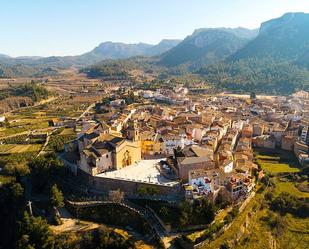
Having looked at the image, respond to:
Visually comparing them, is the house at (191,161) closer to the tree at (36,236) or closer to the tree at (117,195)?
the tree at (117,195)

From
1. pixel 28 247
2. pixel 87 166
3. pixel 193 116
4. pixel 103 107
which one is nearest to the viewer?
pixel 28 247

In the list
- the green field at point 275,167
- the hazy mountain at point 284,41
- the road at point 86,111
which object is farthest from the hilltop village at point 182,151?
the hazy mountain at point 284,41

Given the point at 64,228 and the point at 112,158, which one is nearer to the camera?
the point at 64,228

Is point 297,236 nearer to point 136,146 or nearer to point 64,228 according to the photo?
point 136,146

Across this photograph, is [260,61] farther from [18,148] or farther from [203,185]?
[203,185]

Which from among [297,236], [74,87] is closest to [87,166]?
[297,236]

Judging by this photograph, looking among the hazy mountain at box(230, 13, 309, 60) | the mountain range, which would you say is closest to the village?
the mountain range

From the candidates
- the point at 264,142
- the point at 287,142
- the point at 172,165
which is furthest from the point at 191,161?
the point at 287,142

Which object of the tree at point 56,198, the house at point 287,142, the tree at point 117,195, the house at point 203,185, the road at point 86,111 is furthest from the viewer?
the road at point 86,111
